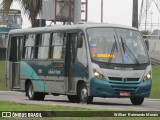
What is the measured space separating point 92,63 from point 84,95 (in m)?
1.19

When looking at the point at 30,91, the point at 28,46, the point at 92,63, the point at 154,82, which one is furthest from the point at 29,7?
the point at 92,63

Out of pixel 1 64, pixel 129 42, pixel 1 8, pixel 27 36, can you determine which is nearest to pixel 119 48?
pixel 129 42

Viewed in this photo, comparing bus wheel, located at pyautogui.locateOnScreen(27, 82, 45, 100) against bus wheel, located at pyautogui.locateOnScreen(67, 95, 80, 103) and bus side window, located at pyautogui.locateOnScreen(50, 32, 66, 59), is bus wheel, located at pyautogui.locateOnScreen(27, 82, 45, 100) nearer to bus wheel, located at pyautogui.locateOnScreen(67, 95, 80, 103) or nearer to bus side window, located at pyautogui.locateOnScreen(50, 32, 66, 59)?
bus wheel, located at pyautogui.locateOnScreen(67, 95, 80, 103)

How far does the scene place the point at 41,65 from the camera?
85.0ft

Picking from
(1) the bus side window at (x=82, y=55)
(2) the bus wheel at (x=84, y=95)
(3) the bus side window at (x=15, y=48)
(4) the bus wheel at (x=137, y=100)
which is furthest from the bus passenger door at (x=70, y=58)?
(3) the bus side window at (x=15, y=48)

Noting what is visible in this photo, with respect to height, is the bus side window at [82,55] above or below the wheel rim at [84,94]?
above

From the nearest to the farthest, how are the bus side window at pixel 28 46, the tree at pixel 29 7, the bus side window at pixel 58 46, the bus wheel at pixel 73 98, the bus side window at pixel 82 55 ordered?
the bus side window at pixel 82 55 → the bus side window at pixel 58 46 → the bus wheel at pixel 73 98 → the bus side window at pixel 28 46 → the tree at pixel 29 7

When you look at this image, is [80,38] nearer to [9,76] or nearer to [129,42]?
[129,42]

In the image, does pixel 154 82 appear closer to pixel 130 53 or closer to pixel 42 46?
pixel 42 46

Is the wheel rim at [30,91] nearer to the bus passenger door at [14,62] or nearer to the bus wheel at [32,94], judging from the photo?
the bus wheel at [32,94]

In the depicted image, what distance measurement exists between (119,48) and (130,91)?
4.99 feet

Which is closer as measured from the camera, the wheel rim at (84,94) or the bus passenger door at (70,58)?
the wheel rim at (84,94)

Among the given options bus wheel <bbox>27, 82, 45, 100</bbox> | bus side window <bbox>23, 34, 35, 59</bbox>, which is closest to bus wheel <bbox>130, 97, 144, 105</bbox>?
bus wheel <bbox>27, 82, 45, 100</bbox>

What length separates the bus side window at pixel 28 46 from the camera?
26.7m
